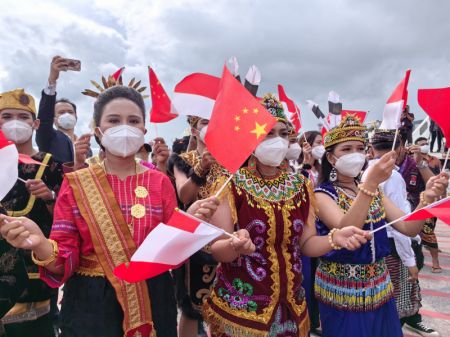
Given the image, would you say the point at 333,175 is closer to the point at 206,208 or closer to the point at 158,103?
the point at 206,208

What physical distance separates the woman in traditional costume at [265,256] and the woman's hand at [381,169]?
0.28 metres

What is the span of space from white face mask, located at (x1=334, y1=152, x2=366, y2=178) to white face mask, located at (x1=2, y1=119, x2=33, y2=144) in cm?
207

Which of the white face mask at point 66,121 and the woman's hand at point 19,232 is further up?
the white face mask at point 66,121

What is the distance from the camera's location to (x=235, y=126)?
1805 mm

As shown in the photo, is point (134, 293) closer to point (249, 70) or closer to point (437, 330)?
point (249, 70)

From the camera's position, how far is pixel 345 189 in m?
2.48

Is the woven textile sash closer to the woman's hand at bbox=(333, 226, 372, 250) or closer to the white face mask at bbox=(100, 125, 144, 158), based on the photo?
the white face mask at bbox=(100, 125, 144, 158)

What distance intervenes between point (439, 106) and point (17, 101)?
260 centimetres

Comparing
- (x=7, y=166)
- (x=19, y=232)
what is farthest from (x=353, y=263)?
(x=7, y=166)

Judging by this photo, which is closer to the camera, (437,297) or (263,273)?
(263,273)

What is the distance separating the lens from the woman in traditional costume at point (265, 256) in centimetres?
190

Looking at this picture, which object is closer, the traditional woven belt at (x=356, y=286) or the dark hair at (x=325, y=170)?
the traditional woven belt at (x=356, y=286)

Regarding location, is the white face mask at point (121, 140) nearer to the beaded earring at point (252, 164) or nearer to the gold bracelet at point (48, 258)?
the gold bracelet at point (48, 258)

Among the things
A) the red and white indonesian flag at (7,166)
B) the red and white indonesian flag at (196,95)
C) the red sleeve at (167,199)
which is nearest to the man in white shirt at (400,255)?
the red and white indonesian flag at (196,95)
